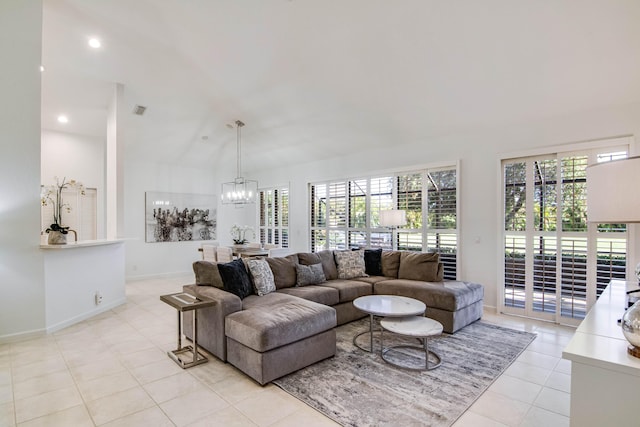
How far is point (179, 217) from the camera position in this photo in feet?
26.3

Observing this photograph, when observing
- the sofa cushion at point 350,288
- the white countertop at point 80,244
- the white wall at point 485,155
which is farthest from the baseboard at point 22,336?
the white wall at point 485,155

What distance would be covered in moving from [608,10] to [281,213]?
664 centimetres

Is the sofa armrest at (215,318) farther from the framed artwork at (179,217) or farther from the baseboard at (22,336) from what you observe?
the framed artwork at (179,217)

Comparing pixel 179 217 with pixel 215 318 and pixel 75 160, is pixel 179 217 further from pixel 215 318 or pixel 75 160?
pixel 215 318

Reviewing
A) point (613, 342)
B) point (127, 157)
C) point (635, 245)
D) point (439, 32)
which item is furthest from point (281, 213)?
point (613, 342)

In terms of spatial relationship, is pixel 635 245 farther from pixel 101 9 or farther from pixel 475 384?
pixel 101 9

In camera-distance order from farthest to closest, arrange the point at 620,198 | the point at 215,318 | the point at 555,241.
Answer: the point at 555,241, the point at 215,318, the point at 620,198

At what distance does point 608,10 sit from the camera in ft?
8.81

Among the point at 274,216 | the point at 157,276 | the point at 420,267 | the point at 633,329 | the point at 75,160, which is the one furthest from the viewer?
the point at 274,216

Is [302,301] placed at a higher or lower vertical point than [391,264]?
lower

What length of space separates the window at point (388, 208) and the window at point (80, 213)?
4578mm

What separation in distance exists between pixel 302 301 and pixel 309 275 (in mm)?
1043

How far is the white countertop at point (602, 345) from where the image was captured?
127 centimetres

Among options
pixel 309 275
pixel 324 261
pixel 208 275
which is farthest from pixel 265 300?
pixel 324 261
